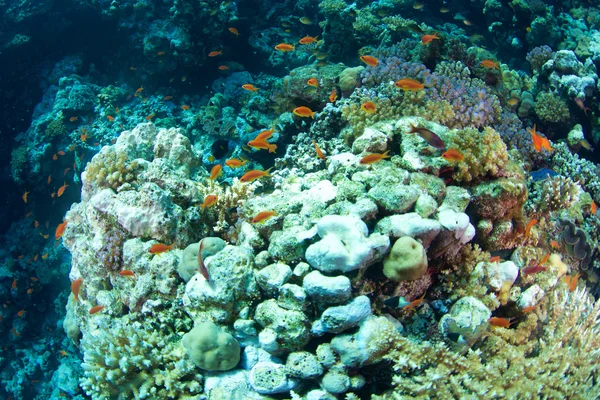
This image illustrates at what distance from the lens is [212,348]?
3.35 metres

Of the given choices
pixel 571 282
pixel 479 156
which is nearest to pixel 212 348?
pixel 479 156

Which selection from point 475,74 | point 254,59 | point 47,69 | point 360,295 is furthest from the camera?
point 47,69

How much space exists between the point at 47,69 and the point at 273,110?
1042cm

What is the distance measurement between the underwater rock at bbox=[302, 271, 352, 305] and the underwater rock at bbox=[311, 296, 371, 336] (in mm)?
79

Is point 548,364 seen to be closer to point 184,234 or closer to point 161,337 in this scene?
point 161,337

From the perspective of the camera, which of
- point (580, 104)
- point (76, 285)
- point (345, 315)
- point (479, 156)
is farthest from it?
point (580, 104)

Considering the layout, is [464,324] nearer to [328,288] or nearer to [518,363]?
[518,363]

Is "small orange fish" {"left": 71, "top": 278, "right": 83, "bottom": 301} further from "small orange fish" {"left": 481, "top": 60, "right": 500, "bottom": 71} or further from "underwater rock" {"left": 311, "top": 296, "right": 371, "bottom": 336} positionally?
"small orange fish" {"left": 481, "top": 60, "right": 500, "bottom": 71}

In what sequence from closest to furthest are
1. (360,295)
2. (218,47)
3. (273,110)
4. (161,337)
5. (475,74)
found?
(360,295) < (161,337) < (475,74) < (273,110) < (218,47)

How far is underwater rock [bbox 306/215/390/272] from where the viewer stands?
311 centimetres

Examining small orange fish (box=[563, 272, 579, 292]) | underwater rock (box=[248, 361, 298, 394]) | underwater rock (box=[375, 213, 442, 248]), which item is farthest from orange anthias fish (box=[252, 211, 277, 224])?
small orange fish (box=[563, 272, 579, 292])

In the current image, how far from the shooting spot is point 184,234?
4844 millimetres

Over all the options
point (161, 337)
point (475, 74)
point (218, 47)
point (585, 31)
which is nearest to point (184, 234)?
point (161, 337)

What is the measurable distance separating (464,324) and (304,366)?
162cm
